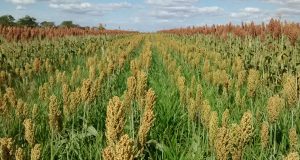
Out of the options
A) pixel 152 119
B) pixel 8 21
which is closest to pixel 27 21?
pixel 8 21

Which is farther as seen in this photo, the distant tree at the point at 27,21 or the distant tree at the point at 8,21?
the distant tree at the point at 27,21

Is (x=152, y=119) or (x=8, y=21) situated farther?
(x=8, y=21)

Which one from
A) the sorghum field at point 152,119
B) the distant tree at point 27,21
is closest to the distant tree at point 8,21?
the distant tree at point 27,21

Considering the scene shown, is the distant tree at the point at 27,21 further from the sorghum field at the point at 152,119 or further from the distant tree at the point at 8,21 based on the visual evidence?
the sorghum field at the point at 152,119

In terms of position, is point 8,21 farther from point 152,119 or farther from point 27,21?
point 152,119

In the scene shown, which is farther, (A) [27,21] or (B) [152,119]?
(A) [27,21]

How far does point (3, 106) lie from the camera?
117 inches

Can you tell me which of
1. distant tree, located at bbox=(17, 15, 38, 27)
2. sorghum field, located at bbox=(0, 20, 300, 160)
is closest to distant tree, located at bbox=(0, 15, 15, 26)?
distant tree, located at bbox=(17, 15, 38, 27)

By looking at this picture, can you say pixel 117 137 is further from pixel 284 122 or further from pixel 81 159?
pixel 284 122

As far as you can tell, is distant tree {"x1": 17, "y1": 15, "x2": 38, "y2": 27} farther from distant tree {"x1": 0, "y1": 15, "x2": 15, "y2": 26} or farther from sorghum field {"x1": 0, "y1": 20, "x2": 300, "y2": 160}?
sorghum field {"x1": 0, "y1": 20, "x2": 300, "y2": 160}

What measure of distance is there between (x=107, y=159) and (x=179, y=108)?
3.33m

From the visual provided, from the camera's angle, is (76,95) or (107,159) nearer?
(107,159)

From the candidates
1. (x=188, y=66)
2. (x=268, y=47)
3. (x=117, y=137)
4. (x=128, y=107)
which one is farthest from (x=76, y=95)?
(x=268, y=47)

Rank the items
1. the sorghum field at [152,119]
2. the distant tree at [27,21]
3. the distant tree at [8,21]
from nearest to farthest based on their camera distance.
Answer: the sorghum field at [152,119] < the distant tree at [8,21] < the distant tree at [27,21]
